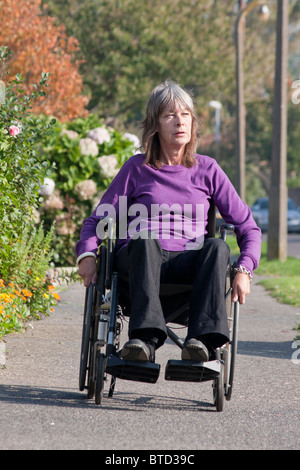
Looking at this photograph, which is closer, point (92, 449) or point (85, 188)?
point (92, 449)

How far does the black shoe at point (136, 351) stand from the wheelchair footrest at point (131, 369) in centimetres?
3

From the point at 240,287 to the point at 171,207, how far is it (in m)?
0.58

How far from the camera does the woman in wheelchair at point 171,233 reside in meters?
4.21

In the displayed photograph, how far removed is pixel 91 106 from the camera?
98.7ft

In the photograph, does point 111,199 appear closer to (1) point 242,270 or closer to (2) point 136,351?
(1) point 242,270

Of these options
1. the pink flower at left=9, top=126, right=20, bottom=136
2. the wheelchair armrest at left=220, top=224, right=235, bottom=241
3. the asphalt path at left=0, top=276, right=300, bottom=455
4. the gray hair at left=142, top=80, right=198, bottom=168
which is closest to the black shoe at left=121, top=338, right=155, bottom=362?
the asphalt path at left=0, top=276, right=300, bottom=455

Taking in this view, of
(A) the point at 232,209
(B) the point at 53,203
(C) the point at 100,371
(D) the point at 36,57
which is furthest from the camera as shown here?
(D) the point at 36,57

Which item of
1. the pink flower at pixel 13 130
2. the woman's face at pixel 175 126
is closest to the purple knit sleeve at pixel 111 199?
the woman's face at pixel 175 126

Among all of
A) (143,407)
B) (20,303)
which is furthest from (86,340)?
(20,303)

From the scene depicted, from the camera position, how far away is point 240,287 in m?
4.39

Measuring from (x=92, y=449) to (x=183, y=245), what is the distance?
4.45 ft

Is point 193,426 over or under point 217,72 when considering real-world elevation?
under

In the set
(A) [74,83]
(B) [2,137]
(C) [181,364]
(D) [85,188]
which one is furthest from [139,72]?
(C) [181,364]
